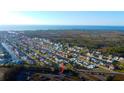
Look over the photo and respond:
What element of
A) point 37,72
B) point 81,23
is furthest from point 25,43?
point 81,23

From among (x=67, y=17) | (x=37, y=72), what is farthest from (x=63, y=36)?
(x=37, y=72)

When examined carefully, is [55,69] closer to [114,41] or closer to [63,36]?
[63,36]

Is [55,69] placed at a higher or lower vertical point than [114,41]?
lower
